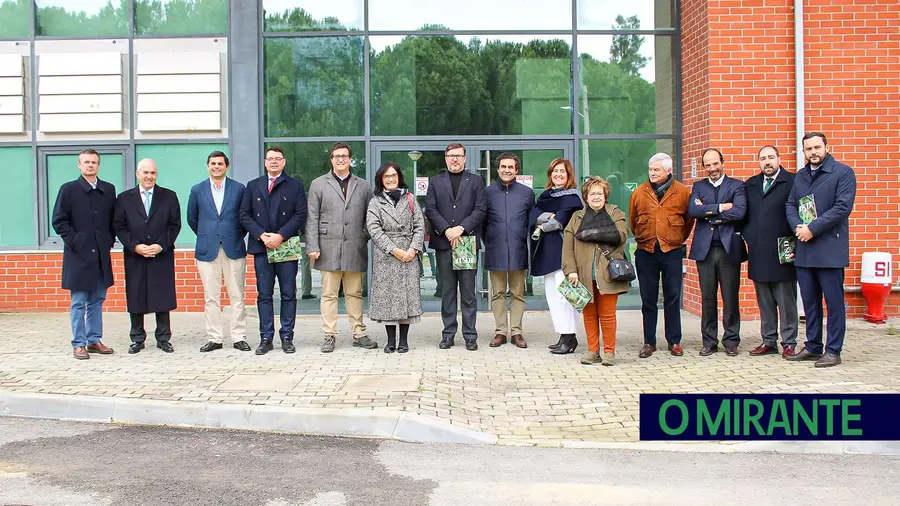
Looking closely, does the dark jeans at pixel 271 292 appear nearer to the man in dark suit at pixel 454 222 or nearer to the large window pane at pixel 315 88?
the man in dark suit at pixel 454 222

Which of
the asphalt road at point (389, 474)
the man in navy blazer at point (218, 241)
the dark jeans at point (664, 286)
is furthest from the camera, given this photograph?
the man in navy blazer at point (218, 241)

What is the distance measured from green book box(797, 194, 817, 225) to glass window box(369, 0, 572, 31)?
498cm

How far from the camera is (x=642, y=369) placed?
28.0 feet

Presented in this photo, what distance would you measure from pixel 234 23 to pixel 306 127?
163 centimetres

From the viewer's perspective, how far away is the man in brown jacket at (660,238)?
907 centimetres

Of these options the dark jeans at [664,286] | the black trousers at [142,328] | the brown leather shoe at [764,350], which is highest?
the dark jeans at [664,286]

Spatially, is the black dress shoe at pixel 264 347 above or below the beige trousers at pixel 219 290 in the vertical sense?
below

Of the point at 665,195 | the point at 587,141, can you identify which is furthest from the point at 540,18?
the point at 665,195

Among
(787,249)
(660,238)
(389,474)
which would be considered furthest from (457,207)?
(389,474)

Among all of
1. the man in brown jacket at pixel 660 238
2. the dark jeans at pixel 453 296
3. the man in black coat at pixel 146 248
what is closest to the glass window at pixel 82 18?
the man in black coat at pixel 146 248

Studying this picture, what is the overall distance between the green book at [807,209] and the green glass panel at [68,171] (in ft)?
28.0

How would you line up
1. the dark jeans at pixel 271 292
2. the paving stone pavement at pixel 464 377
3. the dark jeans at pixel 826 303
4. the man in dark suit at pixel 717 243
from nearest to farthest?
the paving stone pavement at pixel 464 377
the dark jeans at pixel 826 303
the man in dark suit at pixel 717 243
the dark jeans at pixel 271 292

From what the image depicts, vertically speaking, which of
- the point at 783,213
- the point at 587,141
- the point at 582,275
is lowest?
the point at 582,275

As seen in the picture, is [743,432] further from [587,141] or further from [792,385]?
[587,141]
